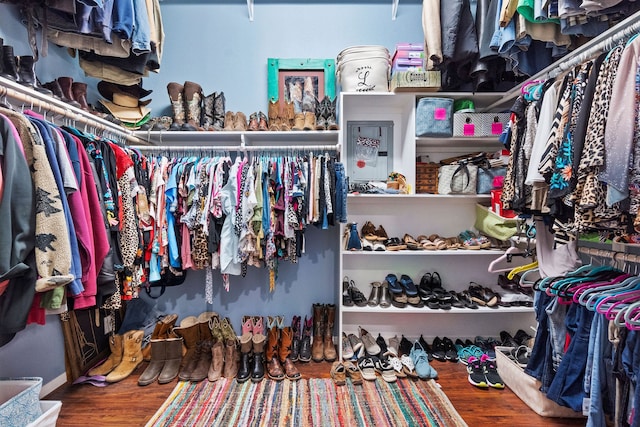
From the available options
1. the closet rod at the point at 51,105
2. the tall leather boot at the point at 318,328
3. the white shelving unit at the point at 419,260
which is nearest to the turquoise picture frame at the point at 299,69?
the white shelving unit at the point at 419,260

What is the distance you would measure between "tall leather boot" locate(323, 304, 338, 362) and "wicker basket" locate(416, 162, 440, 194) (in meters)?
1.22

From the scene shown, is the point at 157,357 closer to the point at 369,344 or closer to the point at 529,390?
the point at 369,344

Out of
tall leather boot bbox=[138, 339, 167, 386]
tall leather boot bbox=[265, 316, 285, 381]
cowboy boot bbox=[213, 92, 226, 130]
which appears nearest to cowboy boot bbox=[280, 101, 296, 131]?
cowboy boot bbox=[213, 92, 226, 130]

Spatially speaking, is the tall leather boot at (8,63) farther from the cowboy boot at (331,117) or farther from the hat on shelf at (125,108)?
the cowboy boot at (331,117)

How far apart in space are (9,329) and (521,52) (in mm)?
2963

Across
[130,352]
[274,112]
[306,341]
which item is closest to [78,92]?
[274,112]

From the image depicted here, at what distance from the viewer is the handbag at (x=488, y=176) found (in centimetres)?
230

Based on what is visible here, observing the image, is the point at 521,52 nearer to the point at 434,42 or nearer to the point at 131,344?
the point at 434,42

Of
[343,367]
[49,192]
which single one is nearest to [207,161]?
[49,192]

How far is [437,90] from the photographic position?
229 cm

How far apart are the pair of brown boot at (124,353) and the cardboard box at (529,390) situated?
2.58 meters

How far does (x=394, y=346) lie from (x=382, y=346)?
0.13 metres

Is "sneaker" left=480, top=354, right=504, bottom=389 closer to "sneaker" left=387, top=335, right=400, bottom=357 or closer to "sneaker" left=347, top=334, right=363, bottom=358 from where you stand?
"sneaker" left=387, top=335, right=400, bottom=357

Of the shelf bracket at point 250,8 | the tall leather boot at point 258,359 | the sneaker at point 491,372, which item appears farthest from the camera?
the shelf bracket at point 250,8
